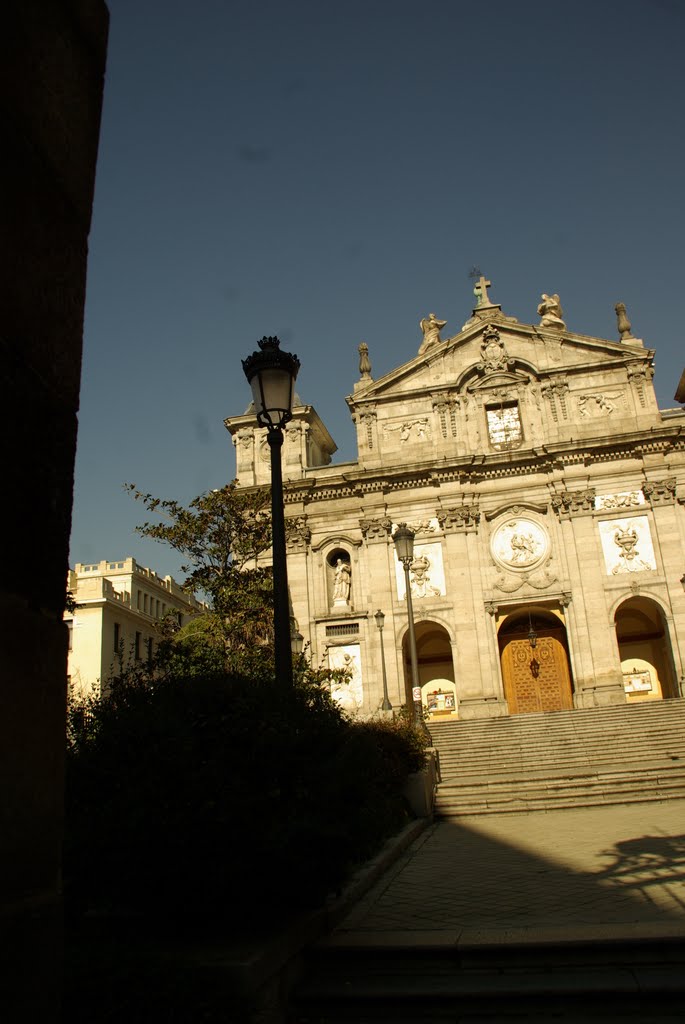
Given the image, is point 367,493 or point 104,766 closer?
point 104,766

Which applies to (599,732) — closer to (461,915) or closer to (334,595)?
(334,595)

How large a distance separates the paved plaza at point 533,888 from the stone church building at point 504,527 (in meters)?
18.1

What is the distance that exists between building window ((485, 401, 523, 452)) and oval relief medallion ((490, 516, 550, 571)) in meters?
3.41

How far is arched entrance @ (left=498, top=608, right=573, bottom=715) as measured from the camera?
33.2 meters

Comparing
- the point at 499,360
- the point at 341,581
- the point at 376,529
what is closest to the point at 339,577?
the point at 341,581

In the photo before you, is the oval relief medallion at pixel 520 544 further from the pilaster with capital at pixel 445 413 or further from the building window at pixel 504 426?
the pilaster with capital at pixel 445 413

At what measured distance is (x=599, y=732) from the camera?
25359 mm

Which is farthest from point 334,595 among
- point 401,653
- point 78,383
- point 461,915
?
point 78,383

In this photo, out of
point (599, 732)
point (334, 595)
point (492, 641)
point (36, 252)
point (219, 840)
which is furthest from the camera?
point (334, 595)

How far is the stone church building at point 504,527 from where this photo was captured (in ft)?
106

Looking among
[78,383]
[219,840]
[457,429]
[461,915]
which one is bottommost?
[461,915]

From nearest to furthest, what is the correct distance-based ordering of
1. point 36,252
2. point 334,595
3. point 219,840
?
point 36,252 → point 219,840 → point 334,595

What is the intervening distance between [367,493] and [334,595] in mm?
4627

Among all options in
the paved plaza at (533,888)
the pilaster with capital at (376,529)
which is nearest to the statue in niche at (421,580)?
the pilaster with capital at (376,529)
